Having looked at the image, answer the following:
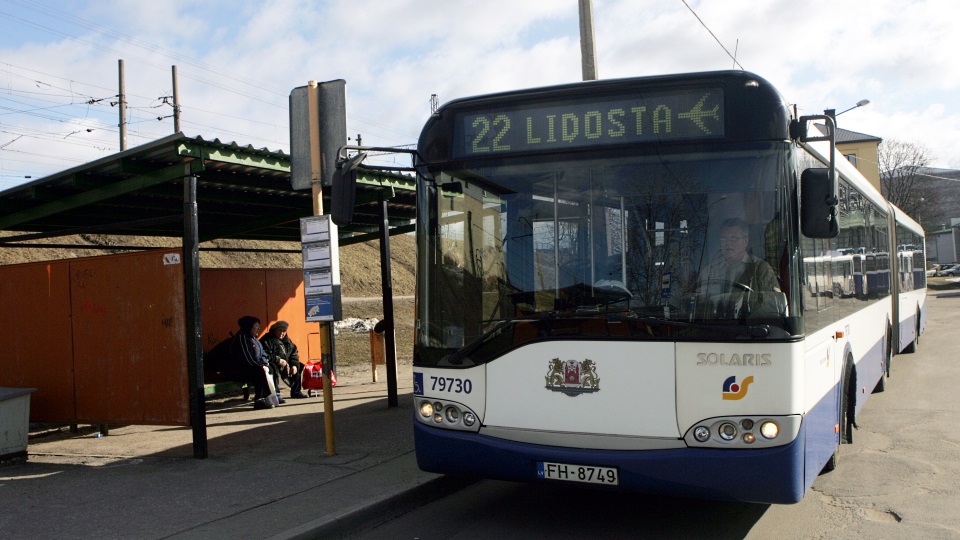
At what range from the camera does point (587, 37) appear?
38.3 ft

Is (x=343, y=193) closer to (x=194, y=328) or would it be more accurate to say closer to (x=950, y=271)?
(x=194, y=328)

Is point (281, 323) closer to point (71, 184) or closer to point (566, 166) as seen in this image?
point (71, 184)

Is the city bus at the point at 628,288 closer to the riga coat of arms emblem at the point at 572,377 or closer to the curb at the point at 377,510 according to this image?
the riga coat of arms emblem at the point at 572,377

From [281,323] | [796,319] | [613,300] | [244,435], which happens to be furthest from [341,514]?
[281,323]

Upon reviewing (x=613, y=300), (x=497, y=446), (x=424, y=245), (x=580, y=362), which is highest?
(x=424, y=245)

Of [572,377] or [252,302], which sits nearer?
[572,377]

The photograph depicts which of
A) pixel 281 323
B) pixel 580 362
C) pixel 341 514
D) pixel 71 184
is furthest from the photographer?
pixel 281 323

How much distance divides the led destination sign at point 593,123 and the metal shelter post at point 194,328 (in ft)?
12.3

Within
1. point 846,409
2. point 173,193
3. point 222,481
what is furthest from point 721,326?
point 173,193

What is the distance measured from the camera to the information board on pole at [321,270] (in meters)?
8.13

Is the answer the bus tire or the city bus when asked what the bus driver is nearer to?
the city bus

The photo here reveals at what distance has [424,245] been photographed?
5914 millimetres

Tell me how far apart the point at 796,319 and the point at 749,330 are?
304 mm

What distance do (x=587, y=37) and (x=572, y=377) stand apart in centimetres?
759
